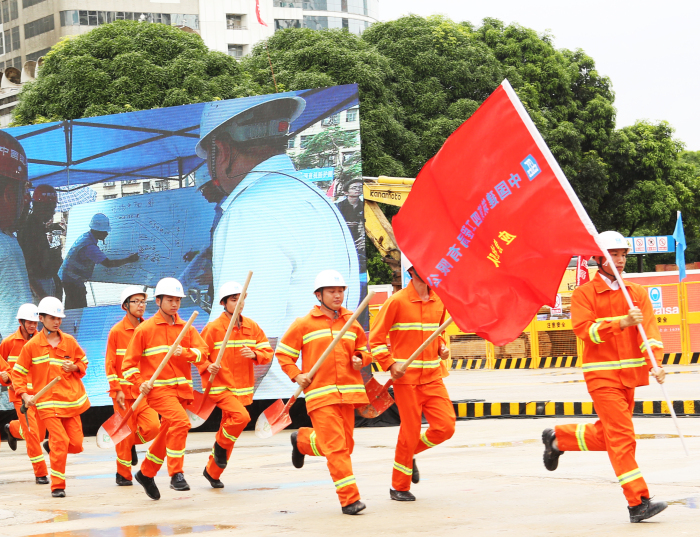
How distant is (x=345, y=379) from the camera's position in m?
8.14

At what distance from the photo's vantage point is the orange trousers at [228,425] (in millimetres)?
9672

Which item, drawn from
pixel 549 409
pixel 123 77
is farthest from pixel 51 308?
pixel 123 77

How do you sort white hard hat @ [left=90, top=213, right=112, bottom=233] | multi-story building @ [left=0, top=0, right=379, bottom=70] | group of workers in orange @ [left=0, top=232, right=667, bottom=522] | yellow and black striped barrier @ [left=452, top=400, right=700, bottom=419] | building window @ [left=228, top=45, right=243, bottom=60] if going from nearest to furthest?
group of workers in orange @ [left=0, top=232, right=667, bottom=522]
yellow and black striped barrier @ [left=452, top=400, right=700, bottom=419]
white hard hat @ [left=90, top=213, right=112, bottom=233]
multi-story building @ [left=0, top=0, right=379, bottom=70]
building window @ [left=228, top=45, right=243, bottom=60]

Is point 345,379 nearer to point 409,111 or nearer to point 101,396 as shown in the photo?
point 101,396

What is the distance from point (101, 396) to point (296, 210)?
165 inches

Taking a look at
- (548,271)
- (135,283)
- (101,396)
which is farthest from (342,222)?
(548,271)

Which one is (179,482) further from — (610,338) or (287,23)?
(287,23)

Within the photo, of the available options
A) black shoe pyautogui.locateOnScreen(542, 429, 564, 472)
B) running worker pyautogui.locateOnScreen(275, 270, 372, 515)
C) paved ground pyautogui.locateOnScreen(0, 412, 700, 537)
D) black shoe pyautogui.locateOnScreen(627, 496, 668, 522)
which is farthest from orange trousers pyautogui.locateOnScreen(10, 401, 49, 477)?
black shoe pyautogui.locateOnScreen(627, 496, 668, 522)

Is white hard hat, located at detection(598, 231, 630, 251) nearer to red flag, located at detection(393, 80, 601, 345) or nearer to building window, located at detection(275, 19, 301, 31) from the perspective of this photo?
red flag, located at detection(393, 80, 601, 345)

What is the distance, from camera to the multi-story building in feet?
201

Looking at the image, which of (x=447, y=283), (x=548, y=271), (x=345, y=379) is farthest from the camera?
(x=345, y=379)

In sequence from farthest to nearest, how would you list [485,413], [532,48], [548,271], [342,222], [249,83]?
[532,48]
[249,83]
[485,413]
[342,222]
[548,271]

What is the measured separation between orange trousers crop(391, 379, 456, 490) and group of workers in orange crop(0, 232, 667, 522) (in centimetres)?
1

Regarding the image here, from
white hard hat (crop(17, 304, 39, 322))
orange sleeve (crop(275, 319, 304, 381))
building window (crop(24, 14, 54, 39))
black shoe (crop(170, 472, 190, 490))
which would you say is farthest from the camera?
Answer: building window (crop(24, 14, 54, 39))
